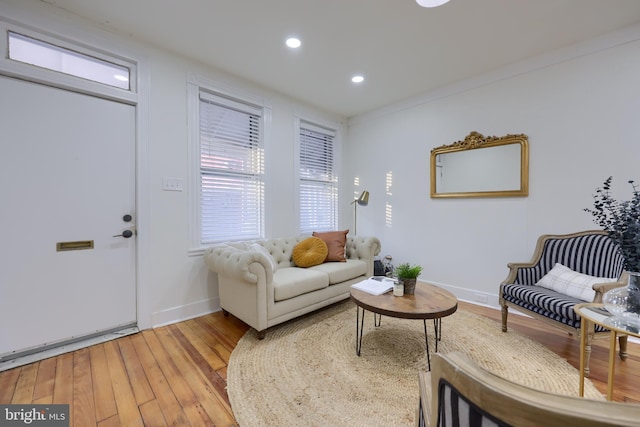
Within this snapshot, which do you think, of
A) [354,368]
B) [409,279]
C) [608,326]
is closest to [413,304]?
[409,279]

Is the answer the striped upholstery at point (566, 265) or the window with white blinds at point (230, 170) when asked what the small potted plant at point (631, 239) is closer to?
the striped upholstery at point (566, 265)

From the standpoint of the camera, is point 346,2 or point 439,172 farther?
point 439,172

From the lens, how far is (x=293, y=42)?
8.16ft

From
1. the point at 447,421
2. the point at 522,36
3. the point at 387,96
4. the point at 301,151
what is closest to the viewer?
the point at 447,421

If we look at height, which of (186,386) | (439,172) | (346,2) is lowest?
(186,386)

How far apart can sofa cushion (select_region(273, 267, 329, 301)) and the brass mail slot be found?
5.23 ft

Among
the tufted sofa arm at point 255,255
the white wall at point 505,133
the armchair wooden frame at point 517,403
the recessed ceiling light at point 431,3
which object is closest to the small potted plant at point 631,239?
the armchair wooden frame at point 517,403

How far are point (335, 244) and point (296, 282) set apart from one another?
3.06 feet

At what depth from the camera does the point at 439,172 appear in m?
3.48

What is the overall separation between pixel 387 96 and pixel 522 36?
5.12 feet

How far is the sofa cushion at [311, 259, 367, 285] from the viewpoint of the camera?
2879 mm

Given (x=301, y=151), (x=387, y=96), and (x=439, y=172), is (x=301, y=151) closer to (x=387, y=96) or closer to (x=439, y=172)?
(x=387, y=96)

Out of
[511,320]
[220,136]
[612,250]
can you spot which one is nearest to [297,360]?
[511,320]

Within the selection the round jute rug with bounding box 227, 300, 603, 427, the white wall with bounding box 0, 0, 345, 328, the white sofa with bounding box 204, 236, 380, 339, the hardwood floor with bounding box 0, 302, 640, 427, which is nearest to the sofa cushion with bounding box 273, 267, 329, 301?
the white sofa with bounding box 204, 236, 380, 339
